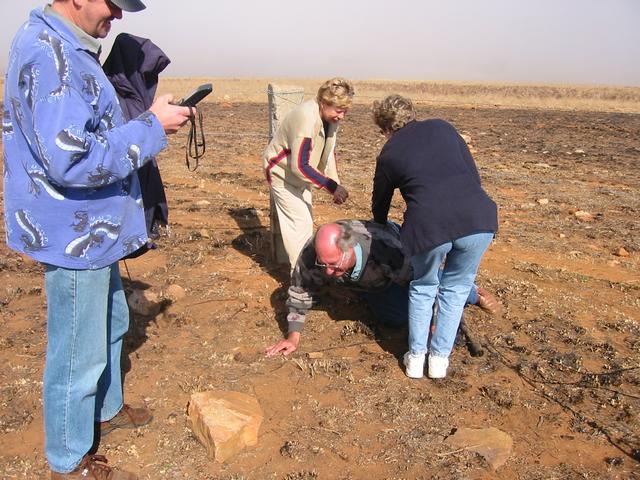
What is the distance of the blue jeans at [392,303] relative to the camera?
→ 408 cm

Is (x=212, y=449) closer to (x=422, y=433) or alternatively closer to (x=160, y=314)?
(x=422, y=433)

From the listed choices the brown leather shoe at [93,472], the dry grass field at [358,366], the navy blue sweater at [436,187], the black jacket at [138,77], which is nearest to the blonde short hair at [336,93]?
the navy blue sweater at [436,187]

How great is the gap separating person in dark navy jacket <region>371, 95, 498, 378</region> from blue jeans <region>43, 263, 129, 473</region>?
161 cm

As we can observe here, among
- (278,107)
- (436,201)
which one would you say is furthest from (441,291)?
(278,107)

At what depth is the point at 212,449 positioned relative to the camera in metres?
2.89

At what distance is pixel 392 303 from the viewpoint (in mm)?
4137

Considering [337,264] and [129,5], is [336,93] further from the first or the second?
[129,5]

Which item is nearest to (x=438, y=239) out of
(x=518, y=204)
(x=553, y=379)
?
(x=553, y=379)

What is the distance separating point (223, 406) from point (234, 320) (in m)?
1.32

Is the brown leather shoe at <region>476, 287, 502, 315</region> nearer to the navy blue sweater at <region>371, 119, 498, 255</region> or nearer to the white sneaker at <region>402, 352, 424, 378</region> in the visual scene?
the white sneaker at <region>402, 352, 424, 378</region>

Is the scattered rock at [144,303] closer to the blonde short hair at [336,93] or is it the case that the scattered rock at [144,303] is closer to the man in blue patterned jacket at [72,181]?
the man in blue patterned jacket at [72,181]

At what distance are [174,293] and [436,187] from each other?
98.7 inches

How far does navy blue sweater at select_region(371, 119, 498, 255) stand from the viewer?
3102mm

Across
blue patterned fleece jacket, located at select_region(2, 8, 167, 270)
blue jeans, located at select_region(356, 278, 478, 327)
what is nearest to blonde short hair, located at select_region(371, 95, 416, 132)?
blue jeans, located at select_region(356, 278, 478, 327)
